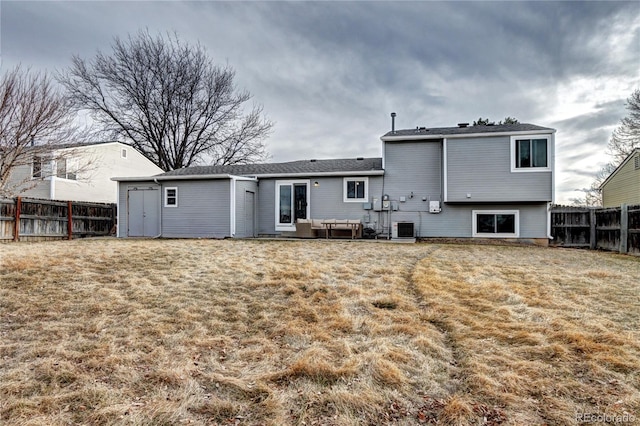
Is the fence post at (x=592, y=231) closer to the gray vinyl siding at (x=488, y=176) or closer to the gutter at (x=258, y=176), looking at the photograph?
the gray vinyl siding at (x=488, y=176)

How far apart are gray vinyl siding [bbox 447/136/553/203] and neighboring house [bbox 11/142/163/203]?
46.2ft

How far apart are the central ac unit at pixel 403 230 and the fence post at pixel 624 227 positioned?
6192mm

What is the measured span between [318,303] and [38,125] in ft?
38.4

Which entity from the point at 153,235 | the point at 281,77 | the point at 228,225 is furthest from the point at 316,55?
the point at 153,235

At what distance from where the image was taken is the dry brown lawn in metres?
2.42

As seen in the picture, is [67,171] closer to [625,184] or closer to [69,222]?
[69,222]

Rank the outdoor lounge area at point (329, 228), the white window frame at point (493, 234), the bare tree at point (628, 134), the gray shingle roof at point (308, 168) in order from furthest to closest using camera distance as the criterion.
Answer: the bare tree at point (628, 134), the gray shingle roof at point (308, 168), the outdoor lounge area at point (329, 228), the white window frame at point (493, 234)

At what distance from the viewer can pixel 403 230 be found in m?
13.3

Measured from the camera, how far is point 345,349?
3.36 meters

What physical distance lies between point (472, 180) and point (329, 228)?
209 inches

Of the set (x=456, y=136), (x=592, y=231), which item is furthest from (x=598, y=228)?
(x=456, y=136)

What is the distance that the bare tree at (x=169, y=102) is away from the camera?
74.8ft

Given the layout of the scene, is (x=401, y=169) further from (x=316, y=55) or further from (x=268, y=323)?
(x=268, y=323)

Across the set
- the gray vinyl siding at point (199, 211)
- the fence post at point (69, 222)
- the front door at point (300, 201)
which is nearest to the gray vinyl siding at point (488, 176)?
the front door at point (300, 201)
